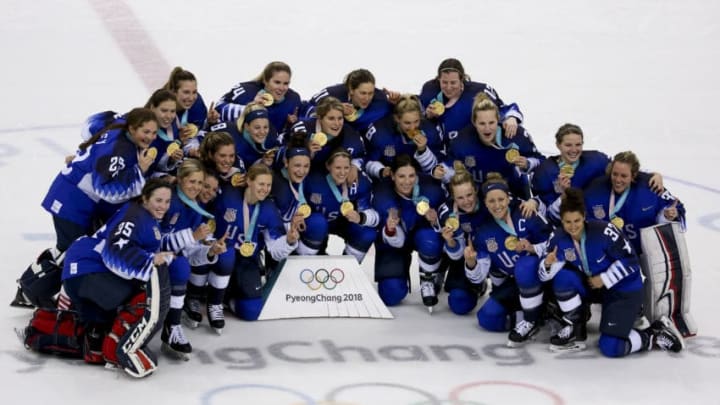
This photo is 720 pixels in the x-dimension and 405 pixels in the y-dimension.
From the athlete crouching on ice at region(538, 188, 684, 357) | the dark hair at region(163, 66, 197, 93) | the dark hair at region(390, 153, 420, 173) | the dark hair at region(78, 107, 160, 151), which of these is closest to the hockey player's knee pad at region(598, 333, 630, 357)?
the athlete crouching on ice at region(538, 188, 684, 357)

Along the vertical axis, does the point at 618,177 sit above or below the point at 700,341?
above

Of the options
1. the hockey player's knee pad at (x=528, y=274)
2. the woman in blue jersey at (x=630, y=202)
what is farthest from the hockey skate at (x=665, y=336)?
the hockey player's knee pad at (x=528, y=274)

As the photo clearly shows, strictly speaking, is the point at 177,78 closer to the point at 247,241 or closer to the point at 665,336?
the point at 247,241

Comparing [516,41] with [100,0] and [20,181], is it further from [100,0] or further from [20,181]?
[20,181]

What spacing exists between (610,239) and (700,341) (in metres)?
0.64

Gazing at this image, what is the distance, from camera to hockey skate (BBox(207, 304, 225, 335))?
19.3 feet

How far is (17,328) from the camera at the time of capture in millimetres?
5777

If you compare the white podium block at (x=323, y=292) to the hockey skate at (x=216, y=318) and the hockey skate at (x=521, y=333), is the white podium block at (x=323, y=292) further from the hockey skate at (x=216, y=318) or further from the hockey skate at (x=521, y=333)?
the hockey skate at (x=521, y=333)

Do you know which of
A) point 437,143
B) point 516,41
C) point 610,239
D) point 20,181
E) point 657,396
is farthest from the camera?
point 516,41

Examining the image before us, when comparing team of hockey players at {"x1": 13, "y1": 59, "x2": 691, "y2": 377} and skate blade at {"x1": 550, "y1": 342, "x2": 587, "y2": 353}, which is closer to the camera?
team of hockey players at {"x1": 13, "y1": 59, "x2": 691, "y2": 377}

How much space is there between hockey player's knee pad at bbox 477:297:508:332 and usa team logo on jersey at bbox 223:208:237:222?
1142 mm

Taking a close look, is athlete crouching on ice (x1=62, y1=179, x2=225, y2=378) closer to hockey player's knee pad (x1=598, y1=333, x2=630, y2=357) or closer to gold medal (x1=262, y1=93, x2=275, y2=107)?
gold medal (x1=262, y1=93, x2=275, y2=107)

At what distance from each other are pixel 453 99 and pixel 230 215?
1.31 m

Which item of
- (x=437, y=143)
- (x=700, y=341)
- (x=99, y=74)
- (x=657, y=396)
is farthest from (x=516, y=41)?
(x=657, y=396)
